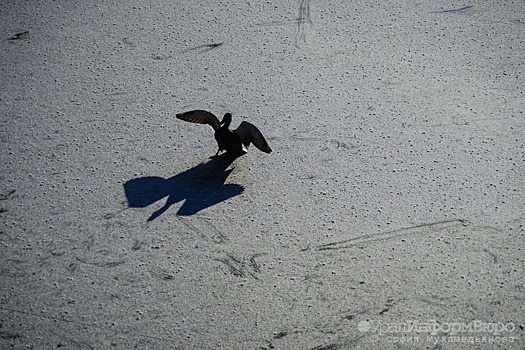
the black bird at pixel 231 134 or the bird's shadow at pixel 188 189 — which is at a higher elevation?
the black bird at pixel 231 134

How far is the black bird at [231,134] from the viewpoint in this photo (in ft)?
7.23

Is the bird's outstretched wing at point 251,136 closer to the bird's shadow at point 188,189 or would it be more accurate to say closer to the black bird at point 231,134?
the black bird at point 231,134

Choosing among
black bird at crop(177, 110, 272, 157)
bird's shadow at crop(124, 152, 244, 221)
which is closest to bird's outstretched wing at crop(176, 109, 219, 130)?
black bird at crop(177, 110, 272, 157)

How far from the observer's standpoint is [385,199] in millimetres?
2227

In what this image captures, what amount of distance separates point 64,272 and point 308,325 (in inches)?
26.8

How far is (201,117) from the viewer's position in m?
2.29

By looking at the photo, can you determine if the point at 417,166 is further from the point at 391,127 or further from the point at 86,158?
the point at 86,158

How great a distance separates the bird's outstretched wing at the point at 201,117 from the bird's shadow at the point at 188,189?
0.41 ft

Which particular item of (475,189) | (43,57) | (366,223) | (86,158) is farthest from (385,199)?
(43,57)

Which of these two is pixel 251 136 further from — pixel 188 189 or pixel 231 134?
pixel 188 189

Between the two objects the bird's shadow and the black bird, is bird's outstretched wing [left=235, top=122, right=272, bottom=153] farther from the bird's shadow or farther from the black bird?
the bird's shadow

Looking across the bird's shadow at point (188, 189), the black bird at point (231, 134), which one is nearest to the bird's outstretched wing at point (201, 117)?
the black bird at point (231, 134)

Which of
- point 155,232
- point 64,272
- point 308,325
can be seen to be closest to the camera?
point 308,325

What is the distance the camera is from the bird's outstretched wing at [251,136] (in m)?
2.19
